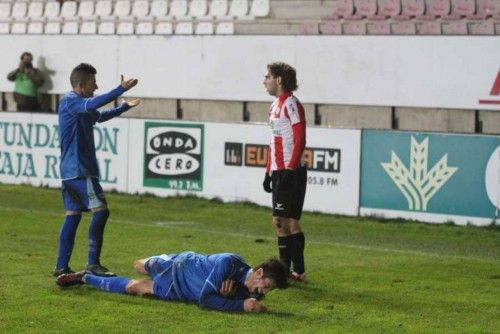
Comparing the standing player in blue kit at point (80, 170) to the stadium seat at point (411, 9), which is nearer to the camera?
the standing player in blue kit at point (80, 170)

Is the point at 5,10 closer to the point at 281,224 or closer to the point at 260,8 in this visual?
the point at 260,8

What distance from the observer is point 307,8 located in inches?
923

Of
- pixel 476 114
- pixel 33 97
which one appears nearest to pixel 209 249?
pixel 476 114

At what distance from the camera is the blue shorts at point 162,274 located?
10453mm

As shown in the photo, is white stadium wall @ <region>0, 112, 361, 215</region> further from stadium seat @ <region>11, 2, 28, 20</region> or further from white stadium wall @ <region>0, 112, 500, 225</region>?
stadium seat @ <region>11, 2, 28, 20</region>

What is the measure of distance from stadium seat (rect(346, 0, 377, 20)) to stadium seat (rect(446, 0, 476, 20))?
1.63 meters

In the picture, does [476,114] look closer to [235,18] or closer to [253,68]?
[253,68]

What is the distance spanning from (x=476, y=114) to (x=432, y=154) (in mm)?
1521

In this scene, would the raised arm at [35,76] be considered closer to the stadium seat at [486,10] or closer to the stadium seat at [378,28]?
the stadium seat at [378,28]

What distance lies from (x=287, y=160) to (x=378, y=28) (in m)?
9.43

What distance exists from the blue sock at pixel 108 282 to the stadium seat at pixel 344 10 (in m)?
12.2

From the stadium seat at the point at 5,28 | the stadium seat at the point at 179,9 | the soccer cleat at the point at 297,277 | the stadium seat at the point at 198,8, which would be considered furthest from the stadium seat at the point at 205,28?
the soccer cleat at the point at 297,277

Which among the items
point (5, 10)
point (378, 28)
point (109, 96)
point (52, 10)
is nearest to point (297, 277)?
point (109, 96)

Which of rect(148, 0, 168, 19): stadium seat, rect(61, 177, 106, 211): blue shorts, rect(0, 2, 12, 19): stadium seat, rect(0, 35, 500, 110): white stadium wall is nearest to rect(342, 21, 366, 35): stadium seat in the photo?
rect(0, 35, 500, 110): white stadium wall
